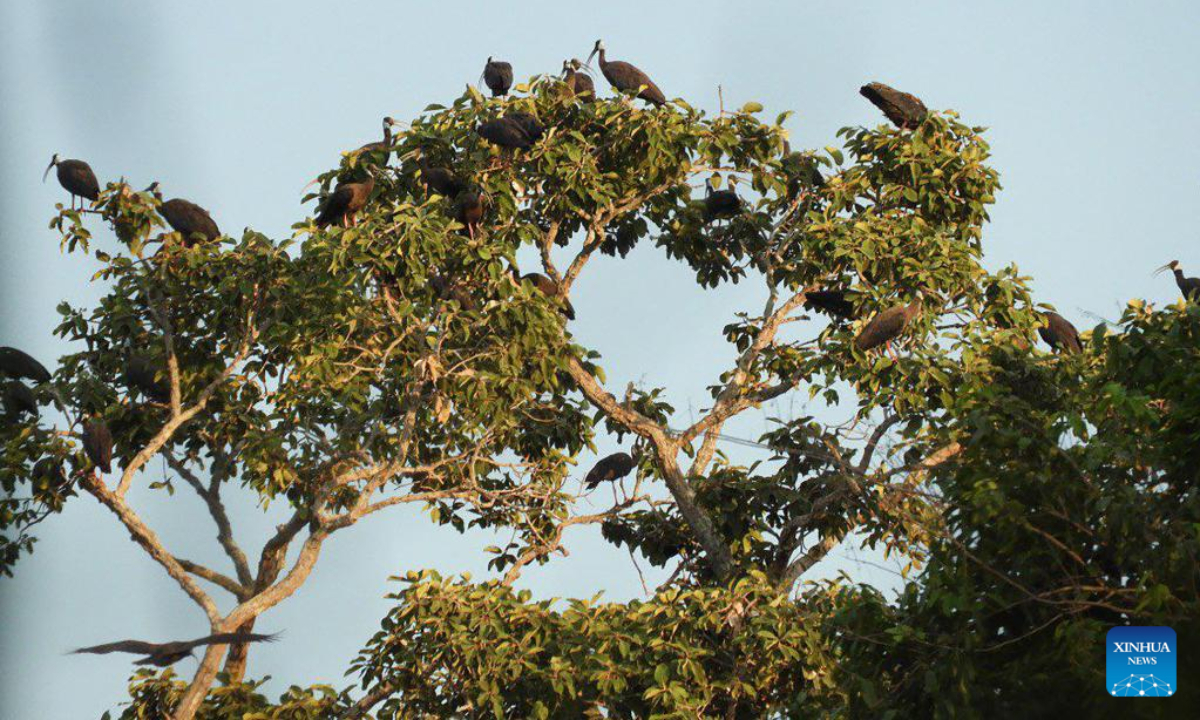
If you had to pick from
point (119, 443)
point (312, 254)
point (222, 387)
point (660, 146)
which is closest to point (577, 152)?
point (660, 146)

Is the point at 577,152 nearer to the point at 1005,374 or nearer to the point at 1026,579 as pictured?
the point at 1005,374

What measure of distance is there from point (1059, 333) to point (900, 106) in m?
2.50

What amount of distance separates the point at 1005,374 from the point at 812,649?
9.58ft

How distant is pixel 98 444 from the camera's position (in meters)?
11.7

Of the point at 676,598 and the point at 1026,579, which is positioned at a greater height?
the point at 676,598

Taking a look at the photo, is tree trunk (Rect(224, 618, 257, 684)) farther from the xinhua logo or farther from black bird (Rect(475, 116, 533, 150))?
the xinhua logo

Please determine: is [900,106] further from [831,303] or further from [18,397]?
[18,397]

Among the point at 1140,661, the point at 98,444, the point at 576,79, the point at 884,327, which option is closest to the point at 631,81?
the point at 576,79

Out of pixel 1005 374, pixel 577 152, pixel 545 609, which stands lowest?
pixel 545 609

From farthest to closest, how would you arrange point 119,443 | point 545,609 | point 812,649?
point 119,443 < point 545,609 < point 812,649

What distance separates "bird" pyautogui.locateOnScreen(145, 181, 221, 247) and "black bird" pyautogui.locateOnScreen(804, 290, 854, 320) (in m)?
5.24

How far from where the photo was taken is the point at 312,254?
38.8 ft

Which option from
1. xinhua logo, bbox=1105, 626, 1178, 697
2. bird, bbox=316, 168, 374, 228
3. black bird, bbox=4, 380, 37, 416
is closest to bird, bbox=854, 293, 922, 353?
bird, bbox=316, 168, 374, 228

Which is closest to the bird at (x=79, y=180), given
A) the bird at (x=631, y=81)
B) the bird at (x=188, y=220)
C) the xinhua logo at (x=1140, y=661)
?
the bird at (x=188, y=220)
